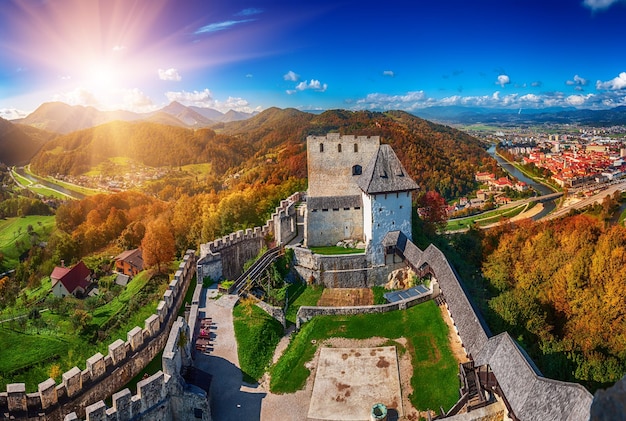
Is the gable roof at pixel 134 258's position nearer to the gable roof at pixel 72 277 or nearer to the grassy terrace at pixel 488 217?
the gable roof at pixel 72 277

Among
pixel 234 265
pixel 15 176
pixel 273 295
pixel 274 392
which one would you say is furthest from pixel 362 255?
pixel 15 176

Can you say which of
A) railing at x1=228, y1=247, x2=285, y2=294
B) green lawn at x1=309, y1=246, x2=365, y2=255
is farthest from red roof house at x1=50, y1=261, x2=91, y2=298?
green lawn at x1=309, y1=246, x2=365, y2=255

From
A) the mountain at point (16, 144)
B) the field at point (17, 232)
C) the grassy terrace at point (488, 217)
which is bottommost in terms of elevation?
the grassy terrace at point (488, 217)

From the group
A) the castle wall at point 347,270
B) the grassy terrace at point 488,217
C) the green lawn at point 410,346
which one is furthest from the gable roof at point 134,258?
the grassy terrace at point 488,217

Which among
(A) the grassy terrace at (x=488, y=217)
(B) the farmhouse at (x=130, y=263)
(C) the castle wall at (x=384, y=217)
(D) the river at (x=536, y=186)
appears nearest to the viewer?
(C) the castle wall at (x=384, y=217)

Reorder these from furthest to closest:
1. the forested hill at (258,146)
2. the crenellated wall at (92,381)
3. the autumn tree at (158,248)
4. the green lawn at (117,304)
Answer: the forested hill at (258,146) < the autumn tree at (158,248) < the green lawn at (117,304) < the crenellated wall at (92,381)

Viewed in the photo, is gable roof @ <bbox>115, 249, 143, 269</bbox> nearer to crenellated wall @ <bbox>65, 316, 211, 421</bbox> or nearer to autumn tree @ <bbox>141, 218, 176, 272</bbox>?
autumn tree @ <bbox>141, 218, 176, 272</bbox>

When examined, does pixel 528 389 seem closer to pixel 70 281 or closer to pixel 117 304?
pixel 117 304

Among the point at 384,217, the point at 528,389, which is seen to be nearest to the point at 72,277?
the point at 384,217
